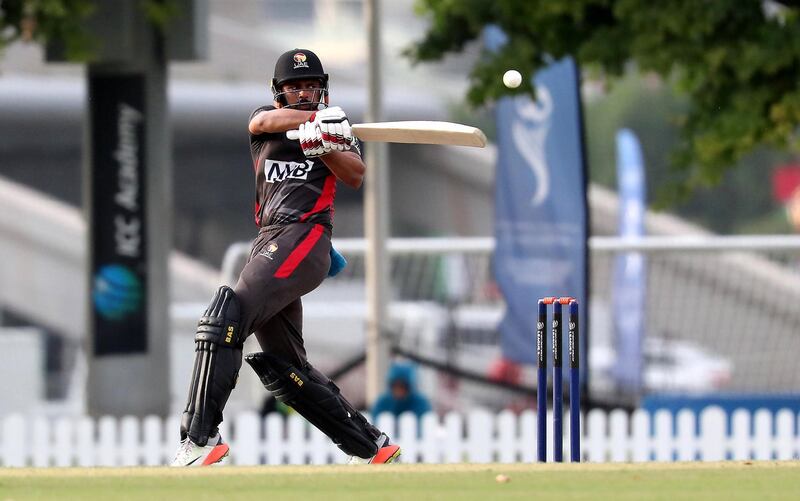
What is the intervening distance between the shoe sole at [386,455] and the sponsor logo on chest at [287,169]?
1274mm

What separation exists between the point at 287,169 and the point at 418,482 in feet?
5.60

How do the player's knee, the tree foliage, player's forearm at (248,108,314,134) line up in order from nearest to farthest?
the player's knee → player's forearm at (248,108,314,134) → the tree foliage

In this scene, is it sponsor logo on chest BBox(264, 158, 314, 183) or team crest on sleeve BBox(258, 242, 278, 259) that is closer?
team crest on sleeve BBox(258, 242, 278, 259)

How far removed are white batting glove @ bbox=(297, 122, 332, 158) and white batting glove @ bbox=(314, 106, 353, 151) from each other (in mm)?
24

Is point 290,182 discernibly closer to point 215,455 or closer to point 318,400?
point 318,400

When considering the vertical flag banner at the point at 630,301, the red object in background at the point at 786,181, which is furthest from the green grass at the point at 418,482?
the red object in background at the point at 786,181

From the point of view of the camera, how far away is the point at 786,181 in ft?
228

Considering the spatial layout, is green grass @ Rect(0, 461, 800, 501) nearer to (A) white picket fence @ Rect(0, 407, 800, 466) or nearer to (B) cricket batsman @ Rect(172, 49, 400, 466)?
(B) cricket batsman @ Rect(172, 49, 400, 466)

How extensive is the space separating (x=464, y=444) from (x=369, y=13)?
3.75 m

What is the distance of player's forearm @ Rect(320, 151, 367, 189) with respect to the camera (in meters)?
6.64

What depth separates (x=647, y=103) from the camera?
7356 centimetres

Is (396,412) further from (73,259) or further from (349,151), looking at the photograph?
(73,259)

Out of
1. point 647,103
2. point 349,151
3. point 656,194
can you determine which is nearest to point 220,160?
point 656,194

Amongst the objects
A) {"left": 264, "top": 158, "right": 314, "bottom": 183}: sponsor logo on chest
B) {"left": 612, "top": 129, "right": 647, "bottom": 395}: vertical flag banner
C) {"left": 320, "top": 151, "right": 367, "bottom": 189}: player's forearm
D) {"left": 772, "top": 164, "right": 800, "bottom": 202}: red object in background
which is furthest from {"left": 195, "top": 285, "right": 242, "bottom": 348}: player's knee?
{"left": 772, "top": 164, "right": 800, "bottom": 202}: red object in background
